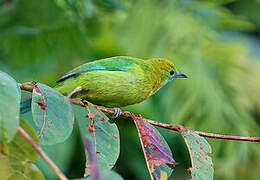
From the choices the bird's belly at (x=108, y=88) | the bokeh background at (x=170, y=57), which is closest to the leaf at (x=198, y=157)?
the bird's belly at (x=108, y=88)

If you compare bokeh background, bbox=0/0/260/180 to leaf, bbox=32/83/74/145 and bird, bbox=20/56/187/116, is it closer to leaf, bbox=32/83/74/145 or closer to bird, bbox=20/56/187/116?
bird, bbox=20/56/187/116

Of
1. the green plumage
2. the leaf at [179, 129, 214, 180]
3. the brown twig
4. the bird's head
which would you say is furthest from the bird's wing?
the brown twig

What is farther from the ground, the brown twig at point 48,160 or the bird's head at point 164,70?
the brown twig at point 48,160

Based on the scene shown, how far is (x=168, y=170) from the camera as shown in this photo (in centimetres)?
125

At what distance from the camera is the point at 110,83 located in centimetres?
199

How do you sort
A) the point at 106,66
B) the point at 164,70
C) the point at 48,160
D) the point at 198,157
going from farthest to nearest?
the point at 164,70 → the point at 106,66 → the point at 198,157 → the point at 48,160

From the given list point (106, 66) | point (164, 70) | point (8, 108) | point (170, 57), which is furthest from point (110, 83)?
point (170, 57)

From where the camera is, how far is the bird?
6.48ft

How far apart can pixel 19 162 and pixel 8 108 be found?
30cm

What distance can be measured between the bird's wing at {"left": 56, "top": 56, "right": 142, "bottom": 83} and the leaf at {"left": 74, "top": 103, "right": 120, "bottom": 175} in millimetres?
756

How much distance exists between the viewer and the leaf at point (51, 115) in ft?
3.55

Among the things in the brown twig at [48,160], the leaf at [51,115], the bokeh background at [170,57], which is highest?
the brown twig at [48,160]

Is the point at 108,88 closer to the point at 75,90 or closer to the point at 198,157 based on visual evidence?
the point at 75,90

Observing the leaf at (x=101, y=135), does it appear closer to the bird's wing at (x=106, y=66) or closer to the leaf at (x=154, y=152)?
the leaf at (x=154, y=152)
